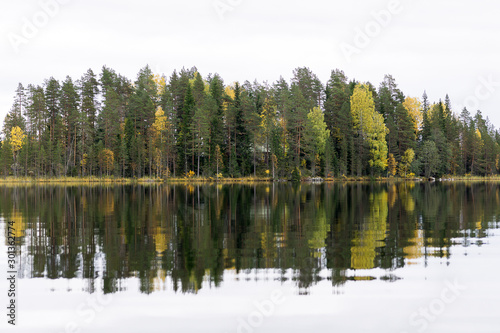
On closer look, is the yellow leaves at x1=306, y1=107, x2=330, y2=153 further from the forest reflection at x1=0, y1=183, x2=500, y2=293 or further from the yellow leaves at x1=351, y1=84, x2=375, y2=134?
the forest reflection at x1=0, y1=183, x2=500, y2=293

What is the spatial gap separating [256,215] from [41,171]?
286 feet

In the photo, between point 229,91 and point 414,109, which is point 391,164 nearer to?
point 414,109

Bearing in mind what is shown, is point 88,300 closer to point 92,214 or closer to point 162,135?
point 92,214

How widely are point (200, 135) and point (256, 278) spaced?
298 feet

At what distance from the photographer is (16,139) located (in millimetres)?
103562

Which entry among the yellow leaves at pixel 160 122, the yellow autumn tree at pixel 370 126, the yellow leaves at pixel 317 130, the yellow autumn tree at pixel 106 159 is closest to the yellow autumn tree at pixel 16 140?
the yellow autumn tree at pixel 106 159

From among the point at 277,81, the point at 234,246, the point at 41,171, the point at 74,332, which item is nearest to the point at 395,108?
the point at 277,81

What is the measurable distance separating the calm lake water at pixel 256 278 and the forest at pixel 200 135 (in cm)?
8116

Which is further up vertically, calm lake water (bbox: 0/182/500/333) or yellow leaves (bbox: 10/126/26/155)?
yellow leaves (bbox: 10/126/26/155)

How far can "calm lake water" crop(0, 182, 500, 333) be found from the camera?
9.20 m

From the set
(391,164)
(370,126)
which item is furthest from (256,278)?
(391,164)

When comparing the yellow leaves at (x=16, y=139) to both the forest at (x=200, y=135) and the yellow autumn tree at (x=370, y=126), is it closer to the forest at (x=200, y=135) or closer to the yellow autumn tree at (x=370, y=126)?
the forest at (x=200, y=135)

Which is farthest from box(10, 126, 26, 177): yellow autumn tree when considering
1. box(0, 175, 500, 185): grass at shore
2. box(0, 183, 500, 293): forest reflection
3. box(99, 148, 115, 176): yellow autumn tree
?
box(0, 183, 500, 293): forest reflection

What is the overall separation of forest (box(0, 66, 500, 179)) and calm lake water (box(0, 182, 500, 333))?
3195 inches
